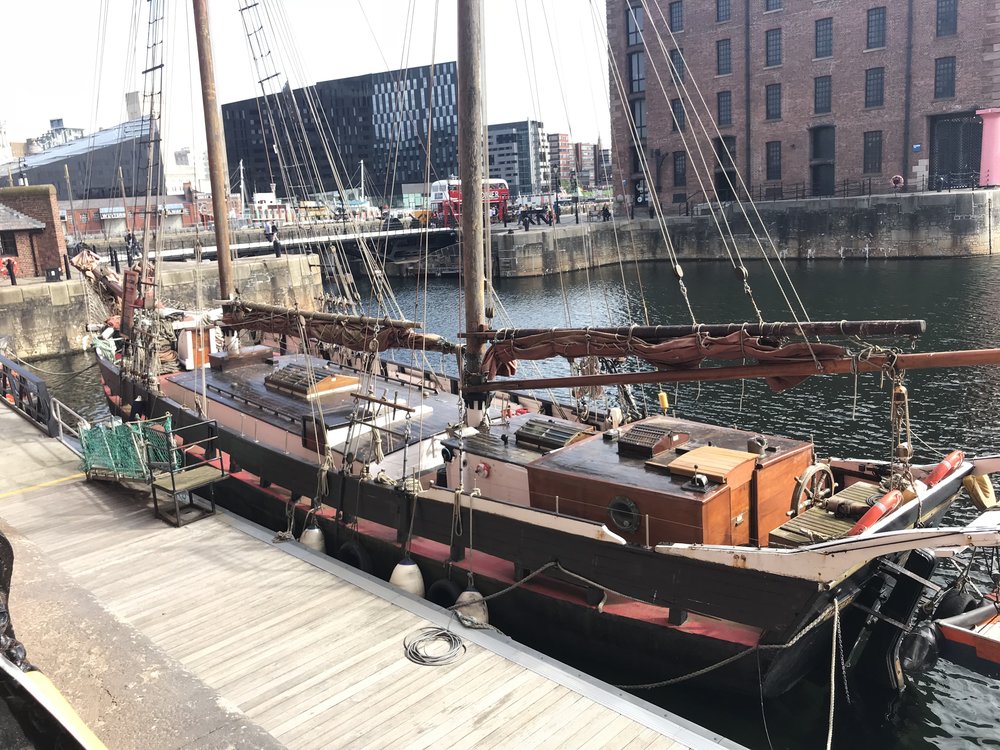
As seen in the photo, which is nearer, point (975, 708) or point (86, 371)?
point (975, 708)

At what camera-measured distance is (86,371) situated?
3388cm

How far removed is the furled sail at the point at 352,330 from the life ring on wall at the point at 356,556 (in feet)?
10.7

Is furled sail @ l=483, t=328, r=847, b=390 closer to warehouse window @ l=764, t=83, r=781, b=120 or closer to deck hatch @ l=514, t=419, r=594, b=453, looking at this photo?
deck hatch @ l=514, t=419, r=594, b=453

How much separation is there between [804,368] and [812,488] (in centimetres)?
246

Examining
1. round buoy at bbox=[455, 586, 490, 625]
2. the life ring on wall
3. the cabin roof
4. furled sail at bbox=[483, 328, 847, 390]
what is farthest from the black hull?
furled sail at bbox=[483, 328, 847, 390]

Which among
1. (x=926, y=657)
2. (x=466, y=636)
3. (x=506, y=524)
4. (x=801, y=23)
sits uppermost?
(x=801, y=23)

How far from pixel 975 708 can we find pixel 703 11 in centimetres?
6130

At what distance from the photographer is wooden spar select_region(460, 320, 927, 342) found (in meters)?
8.81

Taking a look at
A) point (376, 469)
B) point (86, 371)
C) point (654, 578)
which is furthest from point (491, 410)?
point (86, 371)

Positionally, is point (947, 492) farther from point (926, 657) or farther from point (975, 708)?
point (975, 708)

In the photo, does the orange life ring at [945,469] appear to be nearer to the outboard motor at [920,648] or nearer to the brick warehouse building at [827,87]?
the outboard motor at [920,648]

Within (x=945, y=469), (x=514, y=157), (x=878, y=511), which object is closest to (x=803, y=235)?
(x=945, y=469)

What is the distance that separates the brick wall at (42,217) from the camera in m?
40.9

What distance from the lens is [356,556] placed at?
1273 centimetres
